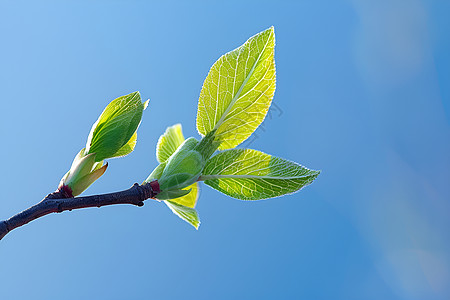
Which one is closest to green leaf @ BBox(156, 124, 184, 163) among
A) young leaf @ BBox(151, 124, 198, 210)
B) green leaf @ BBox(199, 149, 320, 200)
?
young leaf @ BBox(151, 124, 198, 210)

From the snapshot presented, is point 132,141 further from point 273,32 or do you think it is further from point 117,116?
point 273,32

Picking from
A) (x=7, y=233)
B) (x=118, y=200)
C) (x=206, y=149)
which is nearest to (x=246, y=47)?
(x=206, y=149)

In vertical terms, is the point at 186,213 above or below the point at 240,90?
below

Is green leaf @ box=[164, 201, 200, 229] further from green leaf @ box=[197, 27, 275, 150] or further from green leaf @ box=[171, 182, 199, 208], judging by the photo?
green leaf @ box=[197, 27, 275, 150]

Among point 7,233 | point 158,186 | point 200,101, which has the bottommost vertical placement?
point 7,233

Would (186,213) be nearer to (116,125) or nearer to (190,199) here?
(190,199)

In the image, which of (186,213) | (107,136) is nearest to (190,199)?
(186,213)
